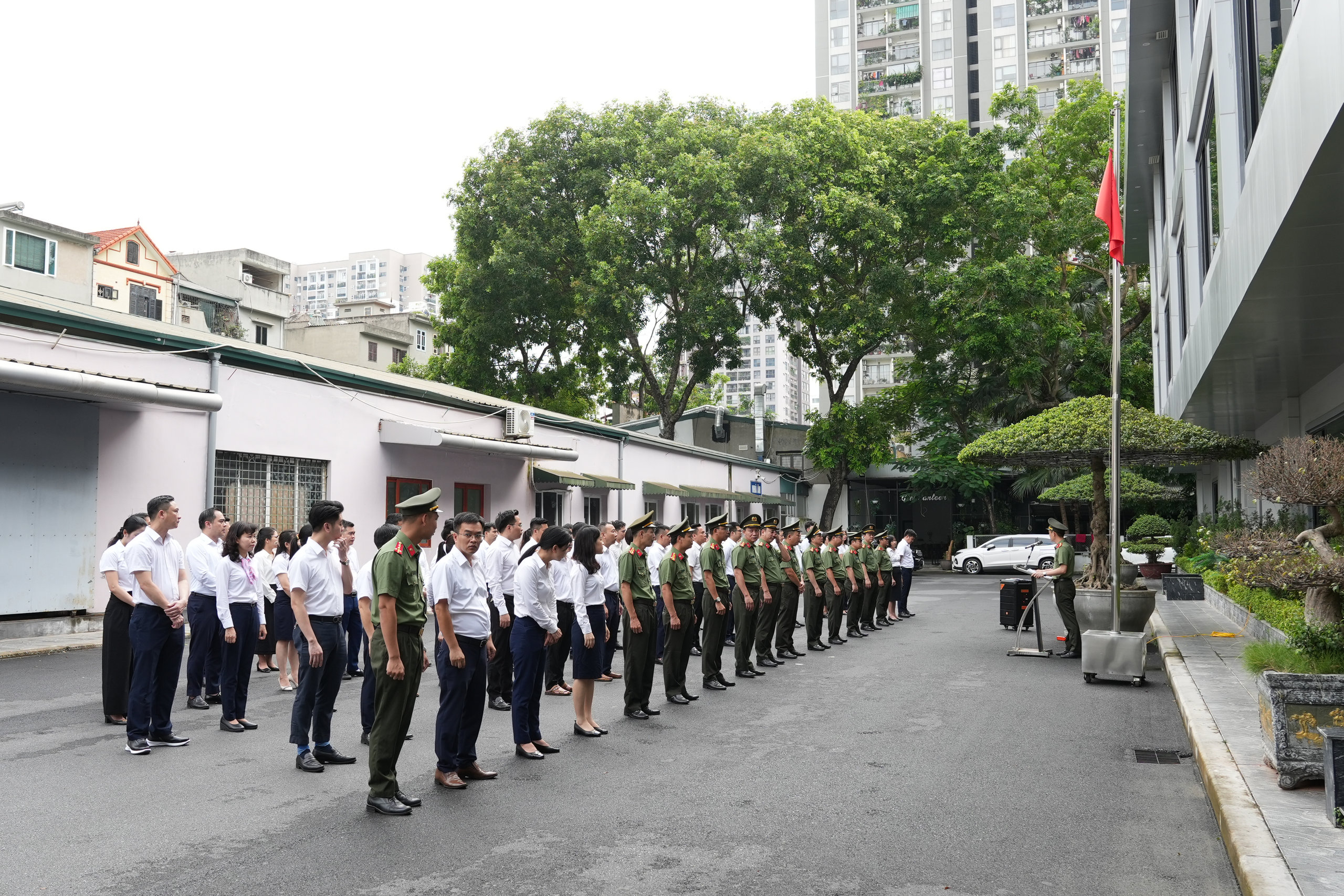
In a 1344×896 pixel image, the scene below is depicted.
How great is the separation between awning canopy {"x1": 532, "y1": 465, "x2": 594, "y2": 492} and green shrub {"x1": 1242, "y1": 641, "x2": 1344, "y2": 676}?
1600 centimetres

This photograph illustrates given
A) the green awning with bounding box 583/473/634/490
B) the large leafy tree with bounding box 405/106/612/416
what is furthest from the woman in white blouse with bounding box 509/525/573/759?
the large leafy tree with bounding box 405/106/612/416

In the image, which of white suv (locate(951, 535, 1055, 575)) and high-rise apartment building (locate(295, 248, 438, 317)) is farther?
high-rise apartment building (locate(295, 248, 438, 317))

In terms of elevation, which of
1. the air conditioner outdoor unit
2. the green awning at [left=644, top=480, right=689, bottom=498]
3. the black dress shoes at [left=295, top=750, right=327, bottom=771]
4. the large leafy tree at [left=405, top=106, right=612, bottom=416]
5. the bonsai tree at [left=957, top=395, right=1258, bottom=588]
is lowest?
the black dress shoes at [left=295, top=750, right=327, bottom=771]

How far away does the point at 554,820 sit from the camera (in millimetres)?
5941

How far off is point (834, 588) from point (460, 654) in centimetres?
994

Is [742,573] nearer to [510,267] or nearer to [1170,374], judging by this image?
[1170,374]

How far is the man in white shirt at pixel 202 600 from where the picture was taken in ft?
29.4

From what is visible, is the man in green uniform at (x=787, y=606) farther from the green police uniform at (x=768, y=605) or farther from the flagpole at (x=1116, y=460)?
the flagpole at (x=1116, y=460)

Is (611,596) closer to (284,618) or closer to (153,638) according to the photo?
(284,618)

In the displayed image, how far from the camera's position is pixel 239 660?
880cm

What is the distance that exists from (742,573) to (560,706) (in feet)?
10.9

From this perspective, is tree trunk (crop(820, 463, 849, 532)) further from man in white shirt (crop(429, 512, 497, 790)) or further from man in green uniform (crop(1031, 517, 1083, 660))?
man in white shirt (crop(429, 512, 497, 790))

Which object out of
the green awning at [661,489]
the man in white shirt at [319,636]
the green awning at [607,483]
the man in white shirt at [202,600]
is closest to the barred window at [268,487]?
the man in white shirt at [202,600]

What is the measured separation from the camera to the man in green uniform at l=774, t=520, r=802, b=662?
13.6 m
